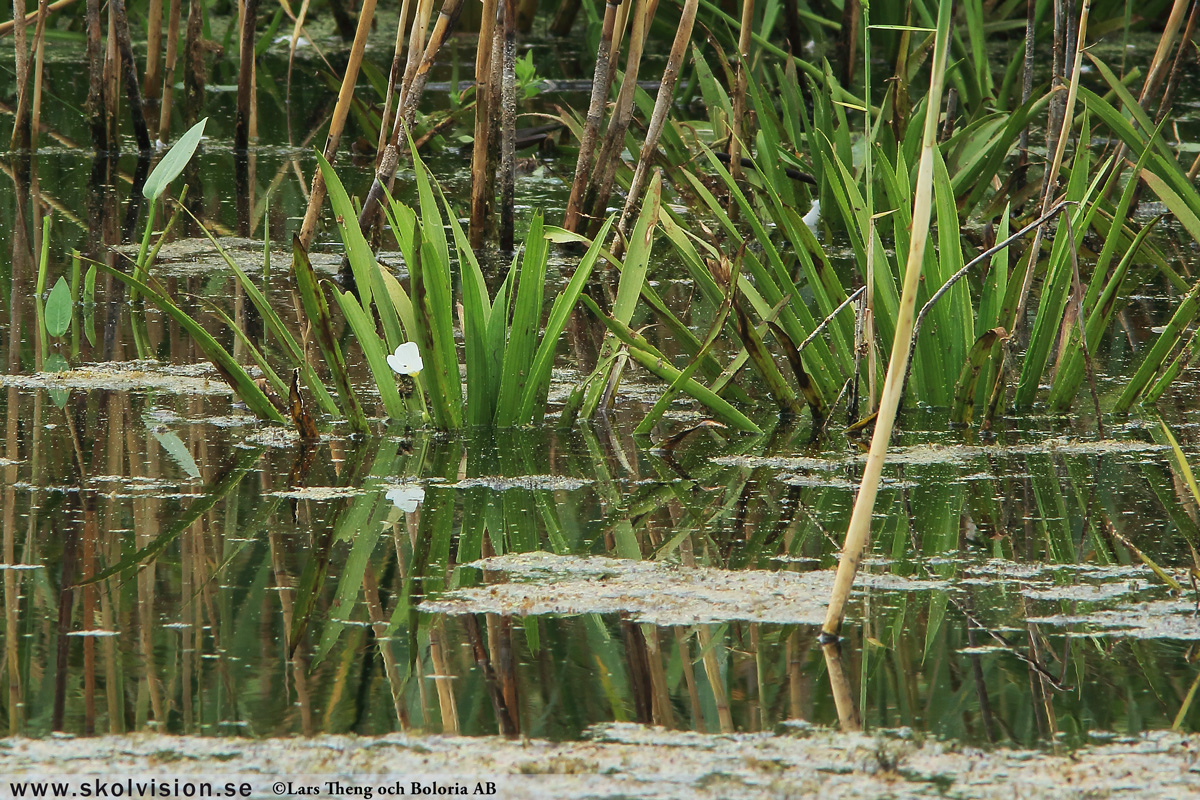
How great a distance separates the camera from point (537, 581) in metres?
1.52

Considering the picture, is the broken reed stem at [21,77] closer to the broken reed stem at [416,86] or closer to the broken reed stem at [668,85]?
the broken reed stem at [416,86]

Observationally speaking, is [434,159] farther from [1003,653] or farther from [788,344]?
[1003,653]

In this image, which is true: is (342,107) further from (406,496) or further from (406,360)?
(406,496)

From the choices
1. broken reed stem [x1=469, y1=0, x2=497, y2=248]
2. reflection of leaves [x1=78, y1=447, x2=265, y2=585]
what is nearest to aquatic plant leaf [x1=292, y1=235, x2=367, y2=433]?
reflection of leaves [x1=78, y1=447, x2=265, y2=585]

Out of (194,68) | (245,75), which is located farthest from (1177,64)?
(194,68)

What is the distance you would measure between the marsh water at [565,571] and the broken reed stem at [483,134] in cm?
90

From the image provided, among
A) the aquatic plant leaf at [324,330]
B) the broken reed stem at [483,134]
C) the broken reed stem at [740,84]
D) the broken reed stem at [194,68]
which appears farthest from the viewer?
the broken reed stem at [194,68]

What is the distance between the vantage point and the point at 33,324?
8.67ft

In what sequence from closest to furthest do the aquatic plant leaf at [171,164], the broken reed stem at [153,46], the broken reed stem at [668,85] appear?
1. the aquatic plant leaf at [171,164]
2. the broken reed stem at [668,85]
3. the broken reed stem at [153,46]

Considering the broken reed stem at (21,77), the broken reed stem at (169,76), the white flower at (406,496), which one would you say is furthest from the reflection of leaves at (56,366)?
the broken reed stem at (169,76)

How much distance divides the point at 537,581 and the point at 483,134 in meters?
1.88

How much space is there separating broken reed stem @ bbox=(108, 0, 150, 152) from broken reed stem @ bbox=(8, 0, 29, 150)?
248mm

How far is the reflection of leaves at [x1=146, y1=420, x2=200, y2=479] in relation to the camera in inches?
74.8

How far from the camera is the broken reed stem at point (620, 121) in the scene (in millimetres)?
3016
